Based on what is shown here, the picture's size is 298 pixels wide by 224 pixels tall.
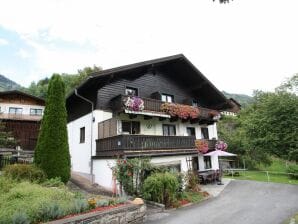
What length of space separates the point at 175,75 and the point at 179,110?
5.10m

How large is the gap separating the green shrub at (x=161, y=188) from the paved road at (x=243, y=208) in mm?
802

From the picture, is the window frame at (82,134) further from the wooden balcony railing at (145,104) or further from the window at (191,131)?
the window at (191,131)

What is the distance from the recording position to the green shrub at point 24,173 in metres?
10.8

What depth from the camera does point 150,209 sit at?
11.0 metres

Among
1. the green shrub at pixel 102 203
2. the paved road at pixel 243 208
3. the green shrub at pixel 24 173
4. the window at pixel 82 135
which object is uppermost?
the window at pixel 82 135

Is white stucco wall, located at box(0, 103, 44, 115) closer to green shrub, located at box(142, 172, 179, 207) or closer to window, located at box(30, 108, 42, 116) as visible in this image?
window, located at box(30, 108, 42, 116)

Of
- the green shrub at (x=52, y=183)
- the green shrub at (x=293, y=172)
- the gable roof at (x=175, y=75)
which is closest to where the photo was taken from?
the green shrub at (x=52, y=183)

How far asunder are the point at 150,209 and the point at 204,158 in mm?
13107

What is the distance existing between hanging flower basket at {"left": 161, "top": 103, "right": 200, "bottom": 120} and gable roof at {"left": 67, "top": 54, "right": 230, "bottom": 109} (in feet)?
11.7

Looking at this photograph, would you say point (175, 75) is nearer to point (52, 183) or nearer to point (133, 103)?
point (133, 103)

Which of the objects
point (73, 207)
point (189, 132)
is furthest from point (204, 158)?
point (73, 207)

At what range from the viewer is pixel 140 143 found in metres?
14.4

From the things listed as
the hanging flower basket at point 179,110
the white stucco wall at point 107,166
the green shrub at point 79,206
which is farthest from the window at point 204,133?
the green shrub at point 79,206

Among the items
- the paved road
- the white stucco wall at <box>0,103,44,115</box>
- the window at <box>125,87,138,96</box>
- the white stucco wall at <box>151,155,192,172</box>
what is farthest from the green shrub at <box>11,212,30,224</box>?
the white stucco wall at <box>0,103,44,115</box>
